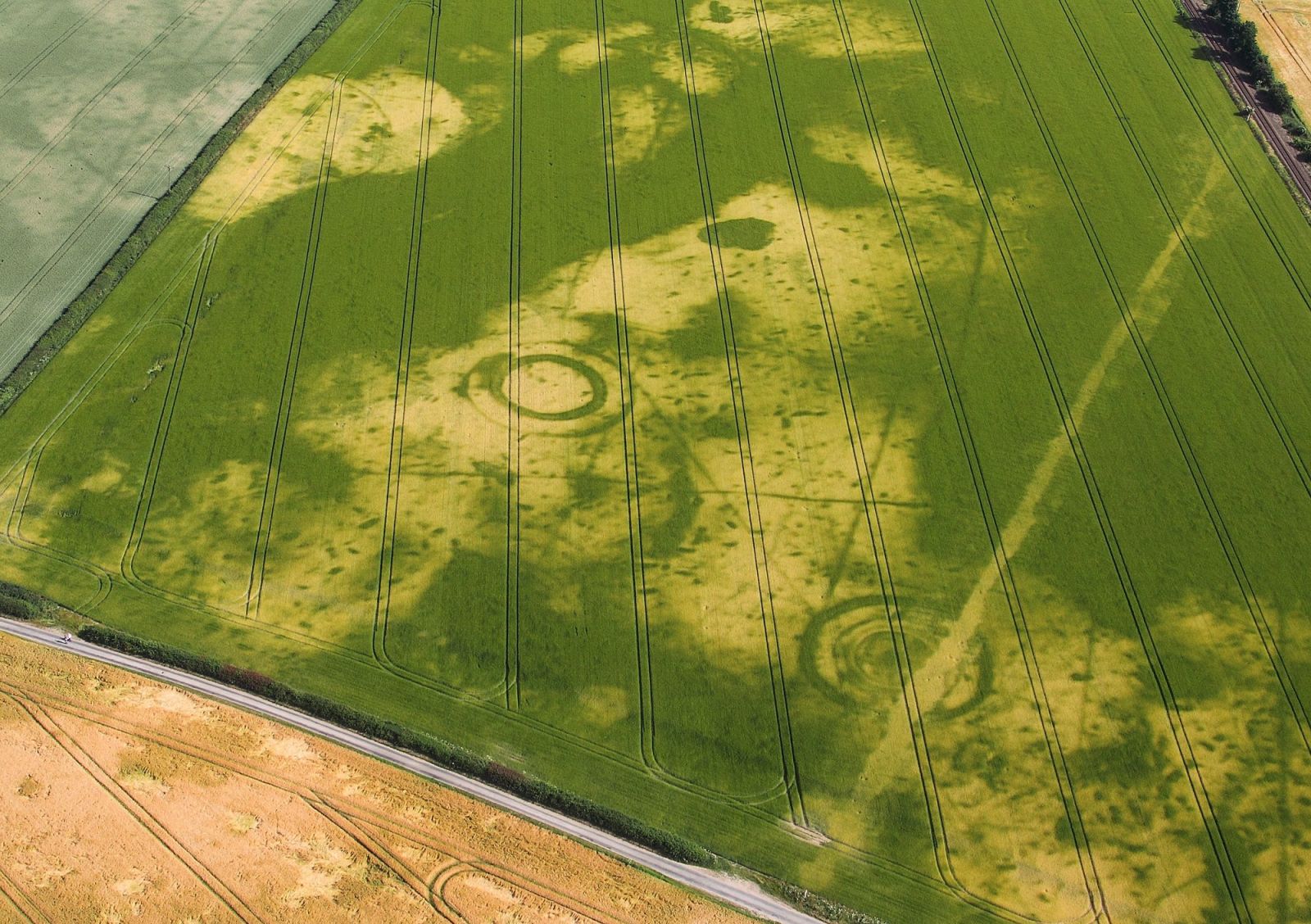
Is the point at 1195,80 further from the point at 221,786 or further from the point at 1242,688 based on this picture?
the point at 221,786

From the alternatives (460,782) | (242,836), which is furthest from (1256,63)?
(242,836)

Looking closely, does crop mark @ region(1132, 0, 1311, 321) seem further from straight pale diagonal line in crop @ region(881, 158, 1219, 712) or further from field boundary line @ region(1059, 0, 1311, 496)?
field boundary line @ region(1059, 0, 1311, 496)

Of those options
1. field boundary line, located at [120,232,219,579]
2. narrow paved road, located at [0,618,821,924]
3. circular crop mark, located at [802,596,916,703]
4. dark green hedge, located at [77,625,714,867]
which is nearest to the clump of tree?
circular crop mark, located at [802,596,916,703]

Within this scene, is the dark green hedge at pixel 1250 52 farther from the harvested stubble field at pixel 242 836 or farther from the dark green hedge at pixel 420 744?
the harvested stubble field at pixel 242 836

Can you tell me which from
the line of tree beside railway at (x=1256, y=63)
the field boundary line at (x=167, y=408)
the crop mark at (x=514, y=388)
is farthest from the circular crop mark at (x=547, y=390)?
the line of tree beside railway at (x=1256, y=63)

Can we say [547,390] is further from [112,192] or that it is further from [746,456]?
[112,192]

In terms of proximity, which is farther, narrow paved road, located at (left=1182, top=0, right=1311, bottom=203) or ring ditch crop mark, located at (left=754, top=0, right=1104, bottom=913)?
narrow paved road, located at (left=1182, top=0, right=1311, bottom=203)
